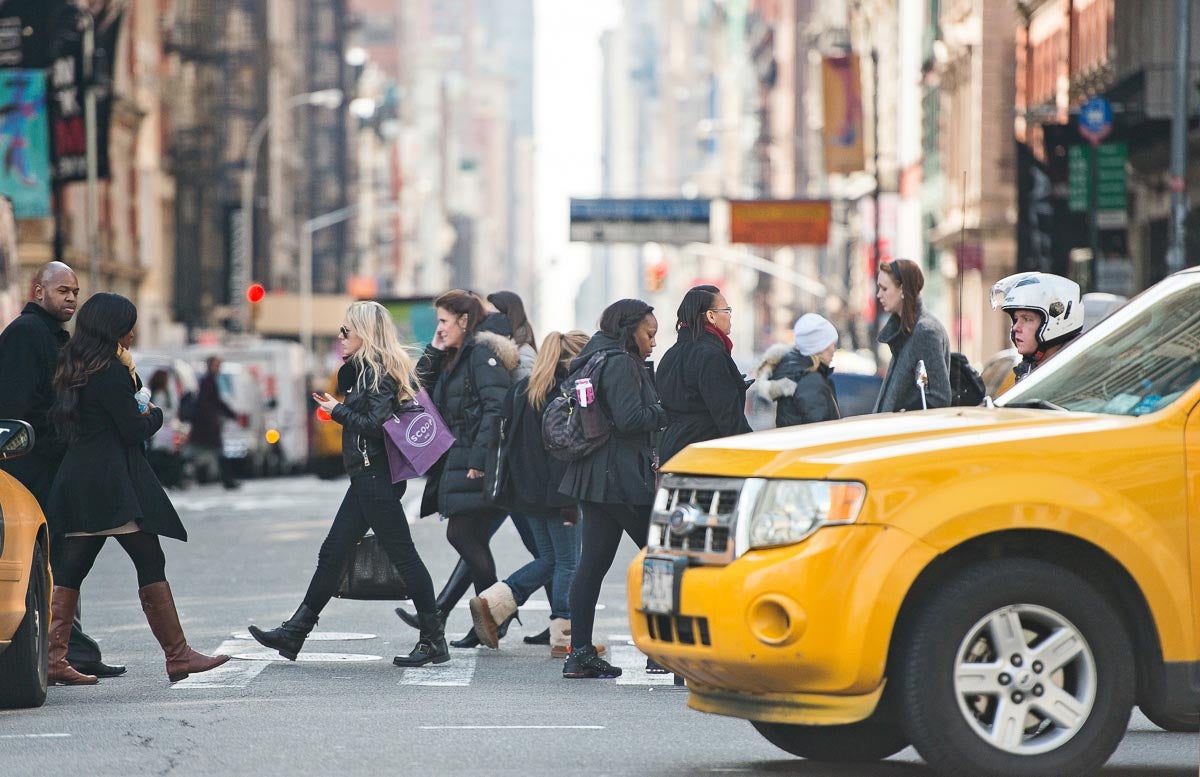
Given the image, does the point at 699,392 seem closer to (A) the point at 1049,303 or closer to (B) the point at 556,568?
(B) the point at 556,568

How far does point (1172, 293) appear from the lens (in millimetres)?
8102

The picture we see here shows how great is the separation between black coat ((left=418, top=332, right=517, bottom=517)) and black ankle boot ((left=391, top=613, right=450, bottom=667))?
0.97 meters

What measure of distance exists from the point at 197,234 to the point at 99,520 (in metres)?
64.6

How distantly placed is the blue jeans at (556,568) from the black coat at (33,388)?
2.70 meters

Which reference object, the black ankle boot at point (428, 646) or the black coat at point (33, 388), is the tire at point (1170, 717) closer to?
the black ankle boot at point (428, 646)

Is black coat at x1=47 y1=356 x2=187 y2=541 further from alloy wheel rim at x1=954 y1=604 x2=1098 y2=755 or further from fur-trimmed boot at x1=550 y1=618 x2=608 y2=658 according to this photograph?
alloy wheel rim at x1=954 y1=604 x2=1098 y2=755

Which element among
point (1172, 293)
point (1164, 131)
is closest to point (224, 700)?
point (1172, 293)

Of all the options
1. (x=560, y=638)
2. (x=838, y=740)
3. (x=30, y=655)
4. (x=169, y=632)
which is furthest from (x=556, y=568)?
(x=838, y=740)

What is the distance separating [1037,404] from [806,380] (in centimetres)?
543

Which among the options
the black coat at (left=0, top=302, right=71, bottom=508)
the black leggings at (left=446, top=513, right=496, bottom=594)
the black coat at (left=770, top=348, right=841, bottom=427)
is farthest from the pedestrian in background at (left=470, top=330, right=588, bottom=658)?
the black coat at (left=0, top=302, right=71, bottom=508)

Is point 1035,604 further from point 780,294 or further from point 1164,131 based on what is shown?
point 780,294

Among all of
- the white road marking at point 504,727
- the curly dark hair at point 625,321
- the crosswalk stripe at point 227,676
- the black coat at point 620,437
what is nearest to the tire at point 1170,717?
the white road marking at point 504,727

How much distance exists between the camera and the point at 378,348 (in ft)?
38.6

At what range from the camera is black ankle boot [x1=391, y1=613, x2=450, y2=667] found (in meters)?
11.7
